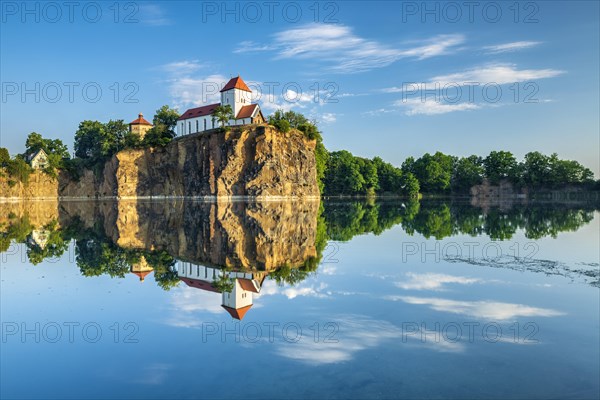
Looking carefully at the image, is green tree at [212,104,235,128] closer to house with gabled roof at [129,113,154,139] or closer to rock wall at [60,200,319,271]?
house with gabled roof at [129,113,154,139]

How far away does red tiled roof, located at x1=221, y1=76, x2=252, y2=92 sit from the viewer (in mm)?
95000

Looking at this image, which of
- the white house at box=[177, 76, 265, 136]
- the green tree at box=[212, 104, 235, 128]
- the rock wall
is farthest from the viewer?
the white house at box=[177, 76, 265, 136]

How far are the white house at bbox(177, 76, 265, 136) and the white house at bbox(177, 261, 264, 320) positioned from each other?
3082 inches

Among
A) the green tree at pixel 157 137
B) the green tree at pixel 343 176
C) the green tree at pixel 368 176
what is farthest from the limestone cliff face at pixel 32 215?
the green tree at pixel 368 176

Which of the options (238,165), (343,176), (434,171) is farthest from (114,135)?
(434,171)

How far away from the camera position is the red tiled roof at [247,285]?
1335 centimetres

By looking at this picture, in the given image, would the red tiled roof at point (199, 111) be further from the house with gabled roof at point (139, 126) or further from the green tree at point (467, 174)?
the green tree at point (467, 174)

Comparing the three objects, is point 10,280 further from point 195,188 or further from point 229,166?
point 195,188

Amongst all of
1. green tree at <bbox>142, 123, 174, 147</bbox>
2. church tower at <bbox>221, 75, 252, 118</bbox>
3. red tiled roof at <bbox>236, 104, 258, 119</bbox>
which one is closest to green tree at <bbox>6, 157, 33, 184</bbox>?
green tree at <bbox>142, 123, 174, 147</bbox>

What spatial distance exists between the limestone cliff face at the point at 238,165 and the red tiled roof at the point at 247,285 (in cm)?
6798

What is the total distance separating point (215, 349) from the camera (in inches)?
336

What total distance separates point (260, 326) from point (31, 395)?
4.53 meters

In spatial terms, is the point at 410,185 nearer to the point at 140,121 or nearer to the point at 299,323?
the point at 140,121

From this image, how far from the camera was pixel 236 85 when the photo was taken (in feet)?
311
